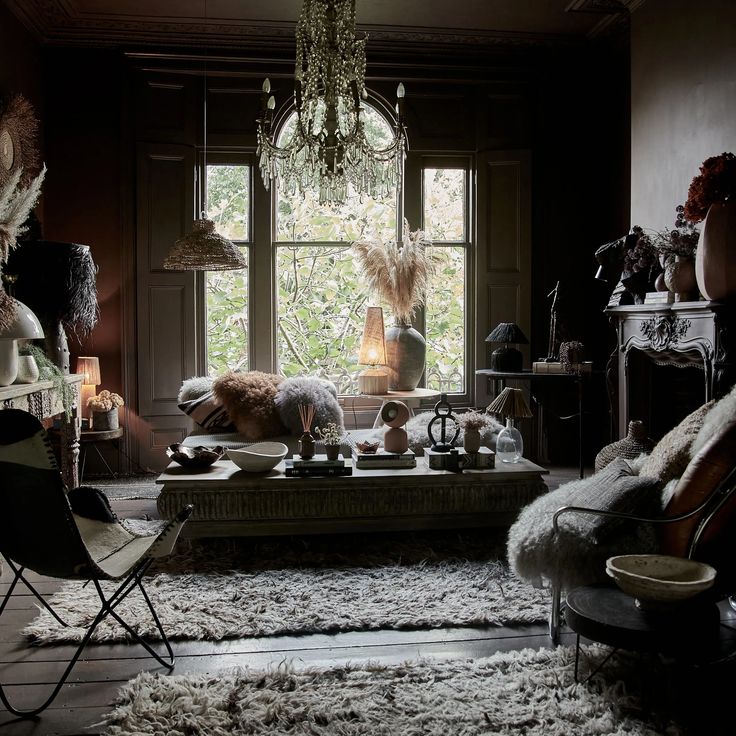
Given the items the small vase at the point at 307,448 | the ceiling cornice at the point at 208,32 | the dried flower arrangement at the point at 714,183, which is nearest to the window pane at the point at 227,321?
the ceiling cornice at the point at 208,32

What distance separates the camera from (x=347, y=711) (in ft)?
7.27

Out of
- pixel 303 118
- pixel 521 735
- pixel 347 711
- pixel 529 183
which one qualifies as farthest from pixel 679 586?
pixel 529 183

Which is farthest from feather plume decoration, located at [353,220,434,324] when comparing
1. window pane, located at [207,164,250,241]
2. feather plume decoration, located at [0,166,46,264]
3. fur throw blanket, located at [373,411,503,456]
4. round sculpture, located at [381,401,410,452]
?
feather plume decoration, located at [0,166,46,264]

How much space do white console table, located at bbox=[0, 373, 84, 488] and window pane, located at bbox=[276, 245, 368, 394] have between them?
1887 mm

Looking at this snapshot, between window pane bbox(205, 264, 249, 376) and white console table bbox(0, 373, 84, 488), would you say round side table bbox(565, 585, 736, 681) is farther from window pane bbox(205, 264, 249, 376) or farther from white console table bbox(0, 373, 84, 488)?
window pane bbox(205, 264, 249, 376)

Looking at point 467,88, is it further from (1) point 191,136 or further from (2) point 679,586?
(2) point 679,586

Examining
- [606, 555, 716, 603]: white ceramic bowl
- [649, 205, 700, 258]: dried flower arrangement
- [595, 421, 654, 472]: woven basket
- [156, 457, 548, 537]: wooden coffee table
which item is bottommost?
[156, 457, 548, 537]: wooden coffee table

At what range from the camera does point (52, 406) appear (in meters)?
4.26

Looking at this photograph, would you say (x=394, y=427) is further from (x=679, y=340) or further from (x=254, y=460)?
(x=679, y=340)

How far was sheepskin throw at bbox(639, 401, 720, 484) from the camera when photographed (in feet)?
9.12

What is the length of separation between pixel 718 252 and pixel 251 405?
9.31 feet

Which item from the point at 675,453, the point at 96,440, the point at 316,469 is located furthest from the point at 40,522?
the point at 96,440

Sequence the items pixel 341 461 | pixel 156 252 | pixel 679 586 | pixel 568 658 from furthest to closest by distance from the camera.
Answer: pixel 156 252
pixel 341 461
pixel 568 658
pixel 679 586

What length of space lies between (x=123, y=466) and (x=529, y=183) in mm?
4176
